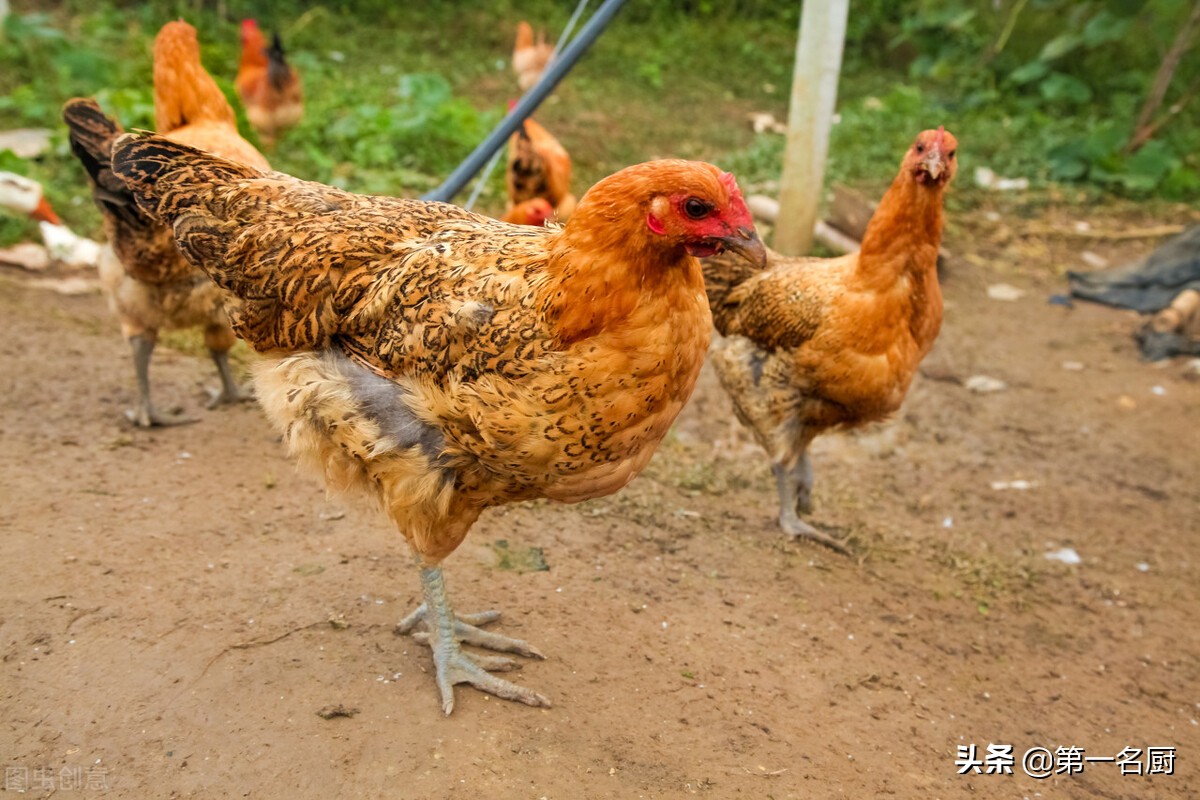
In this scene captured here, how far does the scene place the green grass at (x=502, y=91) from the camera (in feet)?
27.1

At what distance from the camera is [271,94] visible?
318 inches

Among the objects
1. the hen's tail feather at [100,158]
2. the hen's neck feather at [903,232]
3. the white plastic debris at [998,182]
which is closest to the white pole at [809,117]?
the hen's neck feather at [903,232]

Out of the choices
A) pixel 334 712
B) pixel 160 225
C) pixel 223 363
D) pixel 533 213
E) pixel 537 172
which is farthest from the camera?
pixel 537 172

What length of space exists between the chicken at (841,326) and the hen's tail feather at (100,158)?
109 inches

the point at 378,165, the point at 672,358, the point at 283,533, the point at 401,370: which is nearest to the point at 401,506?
the point at 401,370

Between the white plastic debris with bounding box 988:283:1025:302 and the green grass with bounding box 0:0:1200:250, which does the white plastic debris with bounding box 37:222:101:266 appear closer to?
the green grass with bounding box 0:0:1200:250

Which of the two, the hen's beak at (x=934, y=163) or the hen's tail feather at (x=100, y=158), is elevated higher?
the hen's beak at (x=934, y=163)

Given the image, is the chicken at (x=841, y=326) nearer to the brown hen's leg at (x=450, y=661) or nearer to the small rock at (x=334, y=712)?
the brown hen's leg at (x=450, y=661)

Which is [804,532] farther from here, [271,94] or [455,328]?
[271,94]

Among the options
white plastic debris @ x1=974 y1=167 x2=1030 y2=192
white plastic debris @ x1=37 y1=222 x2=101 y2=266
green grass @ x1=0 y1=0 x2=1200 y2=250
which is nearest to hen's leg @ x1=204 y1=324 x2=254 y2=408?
white plastic debris @ x1=37 y1=222 x2=101 y2=266

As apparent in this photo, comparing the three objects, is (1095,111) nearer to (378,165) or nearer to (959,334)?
(959,334)

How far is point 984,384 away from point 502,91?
6.90 meters

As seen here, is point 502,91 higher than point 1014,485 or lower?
higher

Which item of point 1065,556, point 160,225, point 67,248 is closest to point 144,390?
point 160,225
